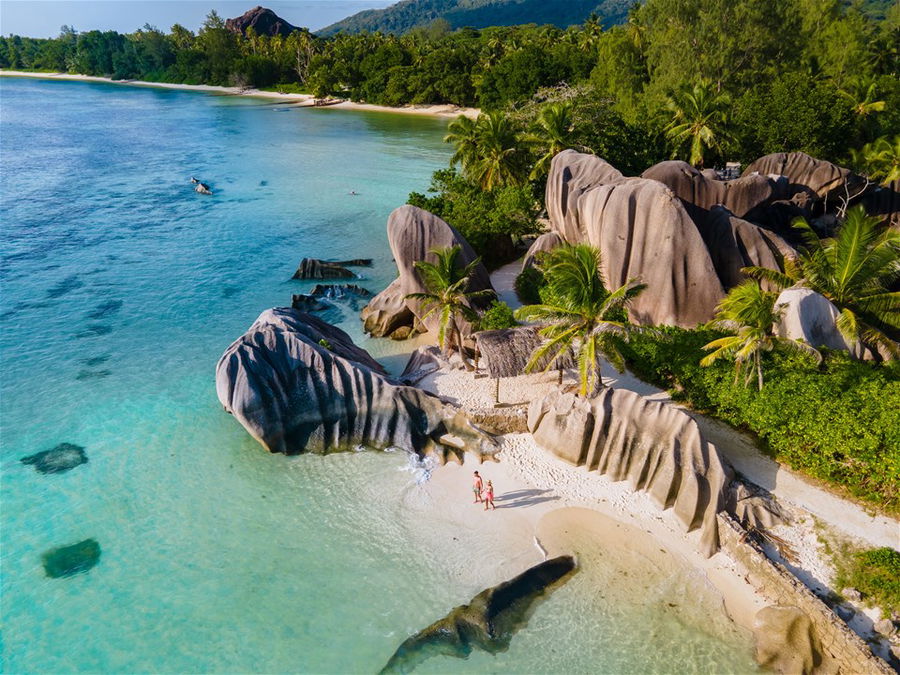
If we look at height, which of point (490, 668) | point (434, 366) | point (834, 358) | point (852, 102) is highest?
point (852, 102)

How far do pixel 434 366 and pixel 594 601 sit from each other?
10001mm

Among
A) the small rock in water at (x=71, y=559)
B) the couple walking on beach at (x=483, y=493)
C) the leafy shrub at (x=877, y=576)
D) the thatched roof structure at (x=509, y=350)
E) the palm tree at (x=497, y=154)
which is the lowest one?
the small rock in water at (x=71, y=559)

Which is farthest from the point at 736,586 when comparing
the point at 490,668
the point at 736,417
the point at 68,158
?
the point at 68,158

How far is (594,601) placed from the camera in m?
13.0

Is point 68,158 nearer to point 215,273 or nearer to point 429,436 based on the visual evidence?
point 215,273

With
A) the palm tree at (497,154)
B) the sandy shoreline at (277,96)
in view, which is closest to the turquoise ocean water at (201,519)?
the palm tree at (497,154)

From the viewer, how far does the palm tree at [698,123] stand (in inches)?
1329

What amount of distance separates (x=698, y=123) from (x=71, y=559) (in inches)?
1427

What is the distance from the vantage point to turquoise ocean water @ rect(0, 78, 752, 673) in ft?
40.8

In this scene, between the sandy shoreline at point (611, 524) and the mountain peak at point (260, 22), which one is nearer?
the sandy shoreline at point (611, 524)

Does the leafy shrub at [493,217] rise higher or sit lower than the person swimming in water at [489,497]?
higher

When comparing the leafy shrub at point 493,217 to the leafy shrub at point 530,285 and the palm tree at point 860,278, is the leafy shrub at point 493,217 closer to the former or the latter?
the leafy shrub at point 530,285

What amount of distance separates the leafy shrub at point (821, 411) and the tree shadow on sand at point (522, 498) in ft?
17.8

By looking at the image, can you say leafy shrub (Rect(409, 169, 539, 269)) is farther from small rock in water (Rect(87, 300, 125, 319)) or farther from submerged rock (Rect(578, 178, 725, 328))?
small rock in water (Rect(87, 300, 125, 319))
